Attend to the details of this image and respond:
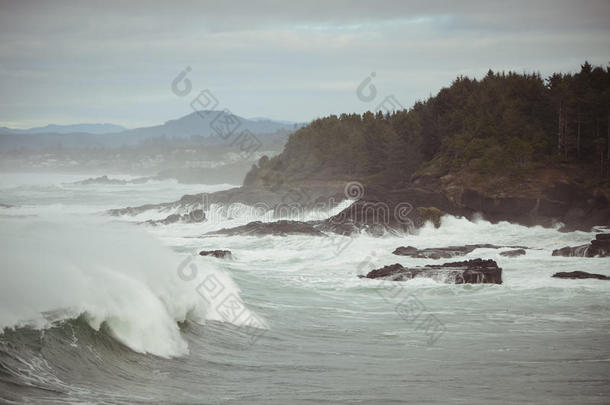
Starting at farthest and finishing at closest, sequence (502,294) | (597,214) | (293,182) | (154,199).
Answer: (154,199) < (293,182) < (597,214) < (502,294)

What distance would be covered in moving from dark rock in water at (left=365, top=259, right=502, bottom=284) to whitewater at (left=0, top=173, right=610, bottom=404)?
0.60 m

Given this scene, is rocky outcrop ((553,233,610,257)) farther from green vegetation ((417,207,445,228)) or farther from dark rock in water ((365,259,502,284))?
green vegetation ((417,207,445,228))

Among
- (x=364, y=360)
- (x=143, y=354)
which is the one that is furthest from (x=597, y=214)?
(x=143, y=354)

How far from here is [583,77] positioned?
51.6 metres

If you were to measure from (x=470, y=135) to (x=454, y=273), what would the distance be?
32.3 meters

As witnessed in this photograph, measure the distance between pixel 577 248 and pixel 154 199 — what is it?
53.6 meters

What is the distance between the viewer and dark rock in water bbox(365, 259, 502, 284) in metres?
21.2

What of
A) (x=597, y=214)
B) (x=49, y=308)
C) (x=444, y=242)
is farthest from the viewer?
(x=597, y=214)

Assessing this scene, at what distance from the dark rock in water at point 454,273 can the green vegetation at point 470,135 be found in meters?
22.4

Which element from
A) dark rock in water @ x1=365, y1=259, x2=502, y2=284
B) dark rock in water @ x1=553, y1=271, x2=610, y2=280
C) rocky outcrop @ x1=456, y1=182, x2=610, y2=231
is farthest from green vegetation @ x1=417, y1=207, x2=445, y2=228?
dark rock in water @ x1=553, y1=271, x2=610, y2=280

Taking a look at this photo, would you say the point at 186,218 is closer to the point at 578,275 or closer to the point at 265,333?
the point at 578,275

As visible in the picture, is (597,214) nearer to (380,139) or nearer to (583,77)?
(583,77)

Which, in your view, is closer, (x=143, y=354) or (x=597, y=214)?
(x=143, y=354)

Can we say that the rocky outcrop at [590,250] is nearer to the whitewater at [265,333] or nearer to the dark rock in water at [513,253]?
the dark rock in water at [513,253]
